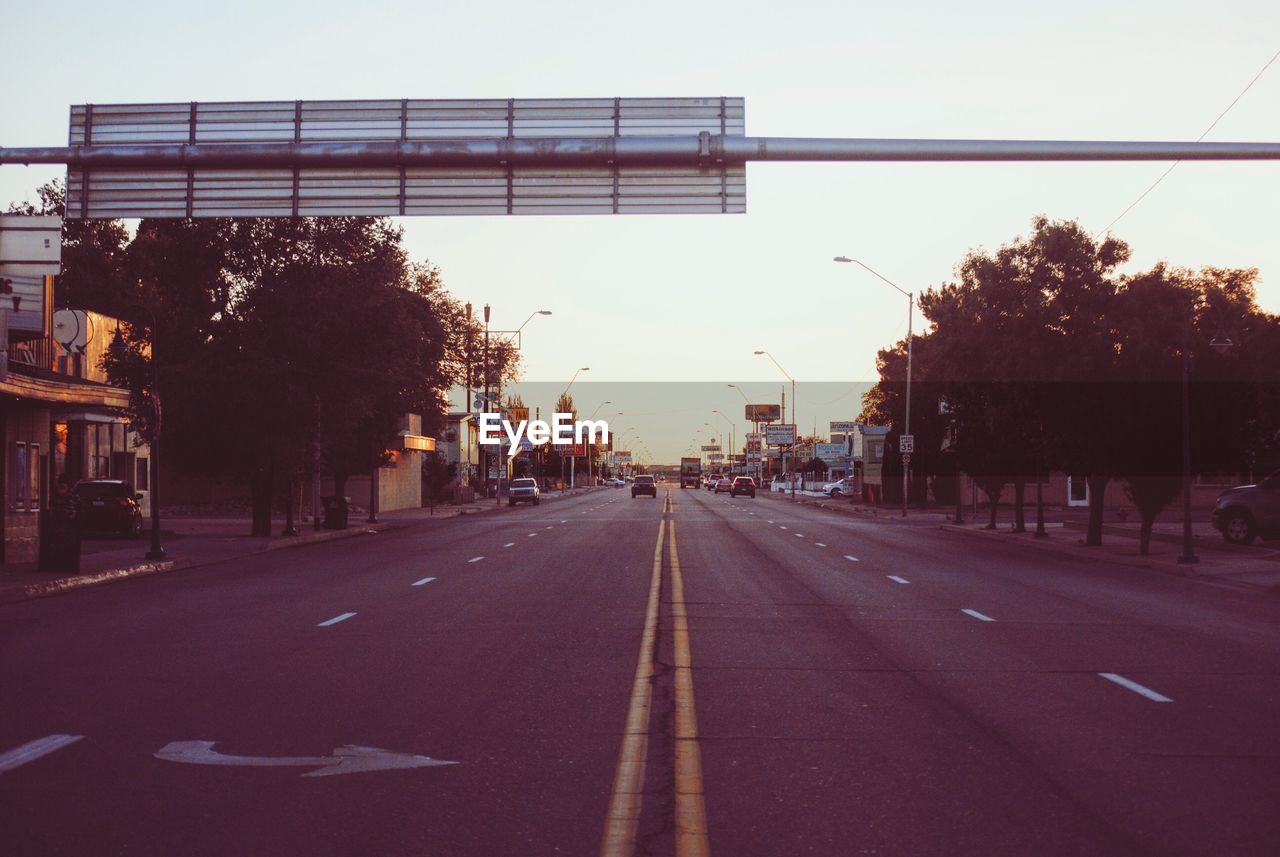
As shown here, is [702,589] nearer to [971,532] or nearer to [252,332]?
[252,332]

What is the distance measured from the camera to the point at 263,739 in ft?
30.2

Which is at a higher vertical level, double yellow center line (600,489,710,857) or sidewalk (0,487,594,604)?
double yellow center line (600,489,710,857)

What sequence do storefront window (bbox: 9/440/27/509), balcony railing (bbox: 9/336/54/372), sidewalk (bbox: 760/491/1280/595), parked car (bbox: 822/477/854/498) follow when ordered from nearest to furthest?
sidewalk (bbox: 760/491/1280/595) → balcony railing (bbox: 9/336/54/372) → storefront window (bbox: 9/440/27/509) → parked car (bbox: 822/477/854/498)

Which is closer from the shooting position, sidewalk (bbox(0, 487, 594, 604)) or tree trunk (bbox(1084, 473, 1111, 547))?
sidewalk (bbox(0, 487, 594, 604))

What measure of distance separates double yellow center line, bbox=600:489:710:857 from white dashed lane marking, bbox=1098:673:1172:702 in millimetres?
3593

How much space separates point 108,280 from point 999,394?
171 ft

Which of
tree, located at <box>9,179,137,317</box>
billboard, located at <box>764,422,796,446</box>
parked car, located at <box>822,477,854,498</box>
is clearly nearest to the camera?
tree, located at <box>9,179,137,317</box>

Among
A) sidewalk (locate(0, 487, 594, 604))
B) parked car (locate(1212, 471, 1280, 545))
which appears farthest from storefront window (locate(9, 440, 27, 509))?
parked car (locate(1212, 471, 1280, 545))

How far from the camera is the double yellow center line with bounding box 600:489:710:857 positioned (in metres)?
6.65

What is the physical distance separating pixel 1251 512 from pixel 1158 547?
2385 mm

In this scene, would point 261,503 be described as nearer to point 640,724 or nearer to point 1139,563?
point 1139,563

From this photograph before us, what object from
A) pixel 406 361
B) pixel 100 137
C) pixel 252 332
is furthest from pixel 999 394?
pixel 100 137

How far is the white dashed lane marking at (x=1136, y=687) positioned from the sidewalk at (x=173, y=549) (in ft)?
53.0

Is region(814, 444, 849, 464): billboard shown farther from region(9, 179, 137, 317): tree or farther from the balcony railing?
the balcony railing
